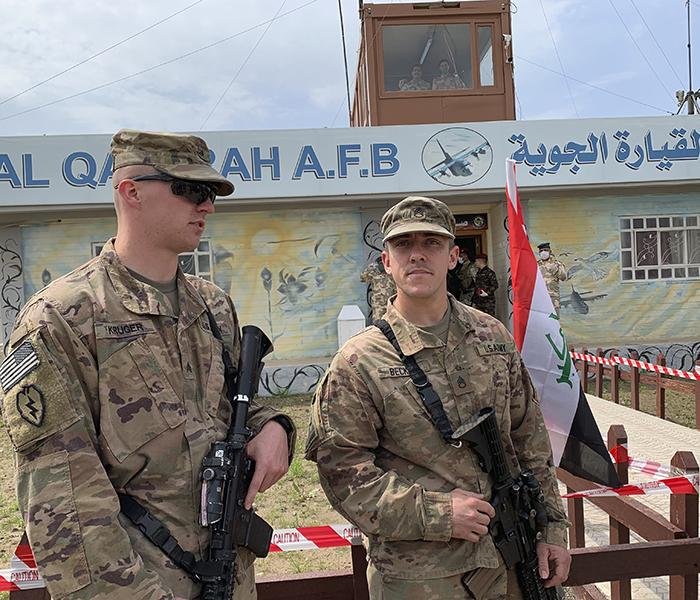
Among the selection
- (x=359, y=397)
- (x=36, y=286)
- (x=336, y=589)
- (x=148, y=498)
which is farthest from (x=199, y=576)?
(x=36, y=286)

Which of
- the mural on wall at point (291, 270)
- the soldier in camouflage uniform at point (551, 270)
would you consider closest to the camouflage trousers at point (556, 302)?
the soldier in camouflage uniform at point (551, 270)

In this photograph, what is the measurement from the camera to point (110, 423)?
56.8 inches

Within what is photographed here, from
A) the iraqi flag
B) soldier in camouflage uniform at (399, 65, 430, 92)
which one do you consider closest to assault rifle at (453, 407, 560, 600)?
the iraqi flag

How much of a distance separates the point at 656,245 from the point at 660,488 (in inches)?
353

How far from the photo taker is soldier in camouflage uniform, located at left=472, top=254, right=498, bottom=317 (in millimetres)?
Answer: 10406

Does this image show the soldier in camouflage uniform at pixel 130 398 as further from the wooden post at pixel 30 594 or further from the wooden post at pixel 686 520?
the wooden post at pixel 686 520

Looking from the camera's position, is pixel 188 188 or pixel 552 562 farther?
pixel 552 562

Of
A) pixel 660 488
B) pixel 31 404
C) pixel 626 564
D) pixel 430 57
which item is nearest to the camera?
pixel 31 404

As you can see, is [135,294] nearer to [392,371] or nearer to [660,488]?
[392,371]

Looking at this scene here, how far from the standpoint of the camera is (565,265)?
33.6ft

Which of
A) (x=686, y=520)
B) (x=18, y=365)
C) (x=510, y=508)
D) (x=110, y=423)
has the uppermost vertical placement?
(x=18, y=365)

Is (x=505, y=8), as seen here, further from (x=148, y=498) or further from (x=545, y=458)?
(x=148, y=498)

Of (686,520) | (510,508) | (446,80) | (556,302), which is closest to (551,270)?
(556,302)

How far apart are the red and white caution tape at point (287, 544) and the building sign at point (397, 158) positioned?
24.1 feet
